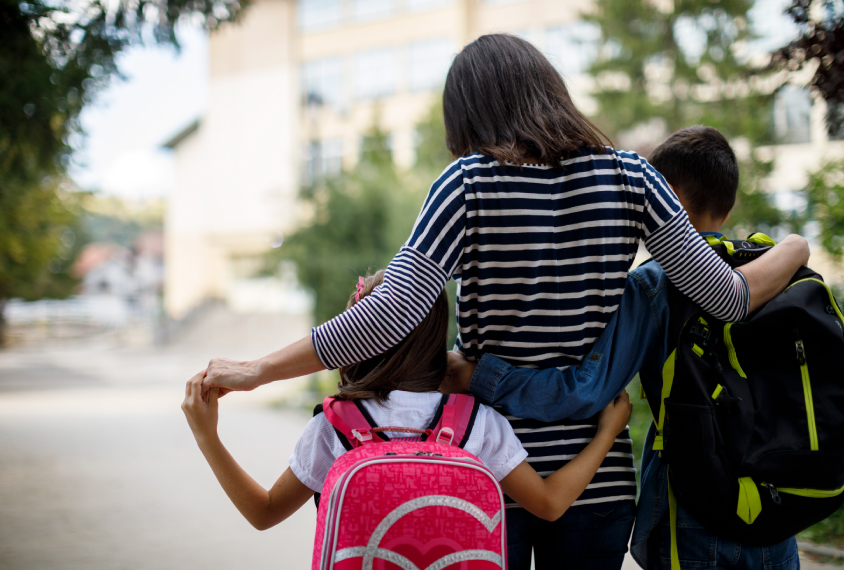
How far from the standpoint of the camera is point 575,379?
5.27ft

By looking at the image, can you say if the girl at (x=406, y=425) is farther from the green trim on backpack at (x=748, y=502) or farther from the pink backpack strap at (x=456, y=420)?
the green trim on backpack at (x=748, y=502)

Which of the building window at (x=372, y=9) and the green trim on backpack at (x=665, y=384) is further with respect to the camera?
the building window at (x=372, y=9)

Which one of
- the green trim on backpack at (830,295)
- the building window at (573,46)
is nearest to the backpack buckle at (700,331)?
the green trim on backpack at (830,295)

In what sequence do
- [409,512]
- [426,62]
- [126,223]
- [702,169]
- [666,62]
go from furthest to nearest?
[126,223] < [426,62] < [666,62] < [702,169] < [409,512]

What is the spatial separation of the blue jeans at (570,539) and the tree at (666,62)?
514 inches

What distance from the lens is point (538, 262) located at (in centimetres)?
159

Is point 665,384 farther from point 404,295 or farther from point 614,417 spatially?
point 404,295

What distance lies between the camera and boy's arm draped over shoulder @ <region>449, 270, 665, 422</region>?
1.59 m

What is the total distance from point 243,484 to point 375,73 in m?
31.8

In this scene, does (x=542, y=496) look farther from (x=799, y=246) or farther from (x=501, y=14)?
(x=501, y=14)

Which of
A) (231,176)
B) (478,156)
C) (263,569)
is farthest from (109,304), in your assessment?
(478,156)

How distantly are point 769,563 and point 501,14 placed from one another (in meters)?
29.1

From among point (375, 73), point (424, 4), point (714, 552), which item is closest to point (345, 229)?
point (714, 552)

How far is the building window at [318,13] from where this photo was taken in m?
32.8
